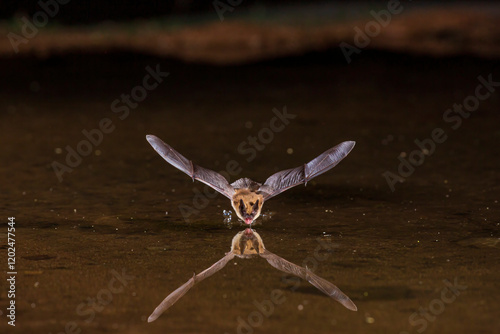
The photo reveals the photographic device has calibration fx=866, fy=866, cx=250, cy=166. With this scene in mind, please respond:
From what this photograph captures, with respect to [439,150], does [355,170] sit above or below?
above

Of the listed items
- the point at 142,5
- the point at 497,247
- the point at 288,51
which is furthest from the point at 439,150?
the point at 142,5

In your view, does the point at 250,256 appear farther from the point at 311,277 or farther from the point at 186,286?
the point at 186,286

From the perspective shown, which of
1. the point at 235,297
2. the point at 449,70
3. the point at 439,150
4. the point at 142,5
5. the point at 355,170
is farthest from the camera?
the point at 142,5

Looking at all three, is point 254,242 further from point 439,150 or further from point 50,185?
point 439,150

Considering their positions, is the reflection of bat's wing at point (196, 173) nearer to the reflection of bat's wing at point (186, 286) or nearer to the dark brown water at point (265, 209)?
the dark brown water at point (265, 209)

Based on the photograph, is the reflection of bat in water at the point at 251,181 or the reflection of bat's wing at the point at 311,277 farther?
the reflection of bat in water at the point at 251,181

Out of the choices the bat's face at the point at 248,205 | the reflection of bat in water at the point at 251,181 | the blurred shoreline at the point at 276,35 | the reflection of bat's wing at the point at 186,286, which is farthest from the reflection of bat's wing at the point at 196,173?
the blurred shoreline at the point at 276,35

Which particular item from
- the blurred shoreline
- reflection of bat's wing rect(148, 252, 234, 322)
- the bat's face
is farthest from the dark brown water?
the blurred shoreline

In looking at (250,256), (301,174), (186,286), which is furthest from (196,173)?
(186,286)
